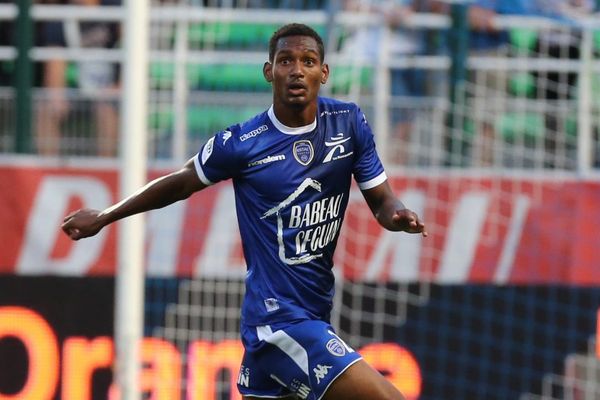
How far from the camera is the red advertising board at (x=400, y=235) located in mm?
8984

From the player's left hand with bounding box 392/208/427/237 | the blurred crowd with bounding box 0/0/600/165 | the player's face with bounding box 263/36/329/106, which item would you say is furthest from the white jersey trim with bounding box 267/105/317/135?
the blurred crowd with bounding box 0/0/600/165

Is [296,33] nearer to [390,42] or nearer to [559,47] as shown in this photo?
[390,42]

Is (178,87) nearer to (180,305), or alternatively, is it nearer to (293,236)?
(180,305)

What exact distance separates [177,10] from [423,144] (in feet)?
6.43

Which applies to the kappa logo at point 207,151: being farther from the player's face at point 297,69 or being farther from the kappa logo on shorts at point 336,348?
the kappa logo on shorts at point 336,348

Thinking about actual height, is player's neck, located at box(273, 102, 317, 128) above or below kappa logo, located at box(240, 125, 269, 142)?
above

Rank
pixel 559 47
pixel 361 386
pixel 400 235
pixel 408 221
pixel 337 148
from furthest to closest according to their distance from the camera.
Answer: pixel 559 47
pixel 400 235
pixel 337 148
pixel 361 386
pixel 408 221

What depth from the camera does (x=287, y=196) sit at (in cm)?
578

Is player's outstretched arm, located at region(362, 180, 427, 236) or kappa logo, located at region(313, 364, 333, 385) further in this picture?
kappa logo, located at region(313, 364, 333, 385)

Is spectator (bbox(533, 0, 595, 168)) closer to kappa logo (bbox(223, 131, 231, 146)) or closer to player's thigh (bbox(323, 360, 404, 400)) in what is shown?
kappa logo (bbox(223, 131, 231, 146))

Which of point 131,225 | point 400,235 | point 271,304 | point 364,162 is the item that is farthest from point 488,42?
point 271,304

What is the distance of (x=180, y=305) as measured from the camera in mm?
9016

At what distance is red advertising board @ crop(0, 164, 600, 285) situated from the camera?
8.98 metres

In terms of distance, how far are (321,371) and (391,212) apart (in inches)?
28.0
